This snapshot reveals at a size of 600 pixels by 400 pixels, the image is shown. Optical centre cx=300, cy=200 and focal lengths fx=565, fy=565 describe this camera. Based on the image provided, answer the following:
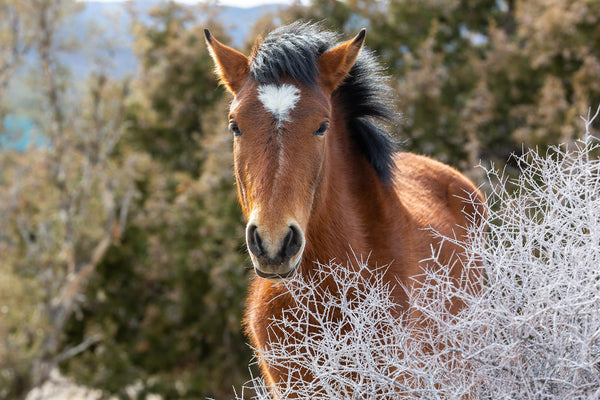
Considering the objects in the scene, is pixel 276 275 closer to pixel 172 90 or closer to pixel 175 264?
pixel 175 264

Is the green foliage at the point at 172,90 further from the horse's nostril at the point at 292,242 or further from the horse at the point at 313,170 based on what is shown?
the horse's nostril at the point at 292,242

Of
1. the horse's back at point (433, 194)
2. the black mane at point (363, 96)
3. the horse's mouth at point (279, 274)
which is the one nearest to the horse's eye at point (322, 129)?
the black mane at point (363, 96)

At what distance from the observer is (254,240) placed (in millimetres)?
2100

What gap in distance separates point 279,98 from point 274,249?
69cm

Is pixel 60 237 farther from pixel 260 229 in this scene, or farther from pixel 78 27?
pixel 260 229

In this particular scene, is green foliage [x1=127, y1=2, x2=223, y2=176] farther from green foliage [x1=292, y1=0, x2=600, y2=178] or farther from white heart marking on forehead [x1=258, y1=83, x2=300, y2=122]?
white heart marking on forehead [x1=258, y1=83, x2=300, y2=122]

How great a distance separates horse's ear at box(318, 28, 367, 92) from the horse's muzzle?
89cm

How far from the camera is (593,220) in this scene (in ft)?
5.34

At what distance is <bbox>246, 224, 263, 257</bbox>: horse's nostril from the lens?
6.83 feet

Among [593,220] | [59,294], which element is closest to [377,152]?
[593,220]

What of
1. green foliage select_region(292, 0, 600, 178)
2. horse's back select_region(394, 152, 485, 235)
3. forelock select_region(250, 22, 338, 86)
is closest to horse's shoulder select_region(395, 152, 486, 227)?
horse's back select_region(394, 152, 485, 235)

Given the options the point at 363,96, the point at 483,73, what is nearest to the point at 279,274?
the point at 363,96

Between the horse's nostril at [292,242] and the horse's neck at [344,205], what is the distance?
0.37m

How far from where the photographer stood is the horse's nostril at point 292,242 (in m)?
2.09
